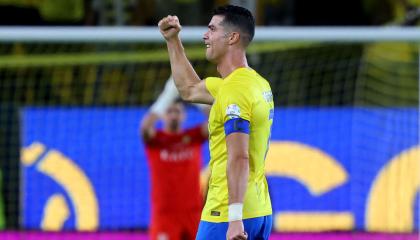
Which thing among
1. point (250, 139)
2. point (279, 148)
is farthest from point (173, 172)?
point (250, 139)

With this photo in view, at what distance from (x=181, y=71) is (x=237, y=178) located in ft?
3.24

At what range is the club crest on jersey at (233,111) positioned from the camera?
4.96 meters

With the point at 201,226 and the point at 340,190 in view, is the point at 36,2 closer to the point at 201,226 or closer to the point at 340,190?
the point at 340,190

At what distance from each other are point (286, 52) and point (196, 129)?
102 inches

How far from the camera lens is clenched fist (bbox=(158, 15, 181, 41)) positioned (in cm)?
560

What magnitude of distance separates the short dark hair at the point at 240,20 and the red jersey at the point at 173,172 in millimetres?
3648

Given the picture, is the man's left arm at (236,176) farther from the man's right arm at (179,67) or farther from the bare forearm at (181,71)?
the bare forearm at (181,71)

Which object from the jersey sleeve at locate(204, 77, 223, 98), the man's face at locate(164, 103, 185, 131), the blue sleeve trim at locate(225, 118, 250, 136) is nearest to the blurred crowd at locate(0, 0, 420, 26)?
the man's face at locate(164, 103, 185, 131)

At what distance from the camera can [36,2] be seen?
1281cm

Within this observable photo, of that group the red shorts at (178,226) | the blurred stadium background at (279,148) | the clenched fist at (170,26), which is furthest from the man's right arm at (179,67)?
the blurred stadium background at (279,148)

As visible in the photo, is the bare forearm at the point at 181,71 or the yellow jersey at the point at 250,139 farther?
the bare forearm at the point at 181,71

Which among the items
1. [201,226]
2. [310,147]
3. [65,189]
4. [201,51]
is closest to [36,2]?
[201,51]

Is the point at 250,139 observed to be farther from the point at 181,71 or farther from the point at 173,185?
the point at 173,185

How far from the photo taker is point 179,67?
18.7 ft
